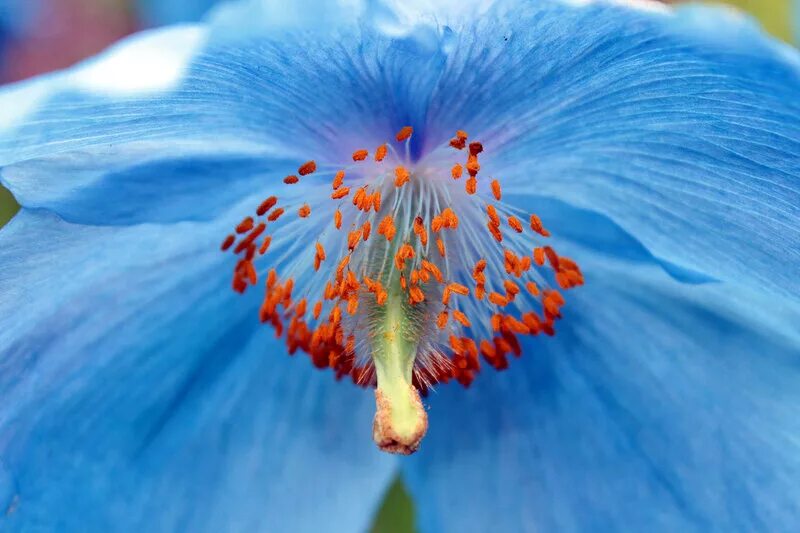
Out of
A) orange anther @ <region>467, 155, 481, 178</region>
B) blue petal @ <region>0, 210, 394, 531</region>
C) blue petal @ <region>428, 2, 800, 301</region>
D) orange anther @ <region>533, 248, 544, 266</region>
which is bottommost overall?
blue petal @ <region>0, 210, 394, 531</region>

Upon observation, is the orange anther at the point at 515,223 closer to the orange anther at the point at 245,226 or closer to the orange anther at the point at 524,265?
the orange anther at the point at 524,265

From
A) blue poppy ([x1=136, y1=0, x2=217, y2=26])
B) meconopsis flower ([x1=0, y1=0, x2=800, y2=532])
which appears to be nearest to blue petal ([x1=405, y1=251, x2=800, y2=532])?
meconopsis flower ([x1=0, y1=0, x2=800, y2=532])

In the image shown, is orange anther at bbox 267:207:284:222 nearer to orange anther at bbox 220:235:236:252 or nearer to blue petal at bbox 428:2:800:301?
orange anther at bbox 220:235:236:252

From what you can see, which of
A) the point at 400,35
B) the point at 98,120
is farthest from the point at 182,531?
the point at 400,35

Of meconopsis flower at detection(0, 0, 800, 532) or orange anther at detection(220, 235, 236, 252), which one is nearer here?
meconopsis flower at detection(0, 0, 800, 532)

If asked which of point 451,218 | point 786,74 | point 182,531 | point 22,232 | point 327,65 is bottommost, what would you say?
point 182,531

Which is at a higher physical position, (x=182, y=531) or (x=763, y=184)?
(x=763, y=184)

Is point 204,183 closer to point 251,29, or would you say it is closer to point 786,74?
point 251,29
